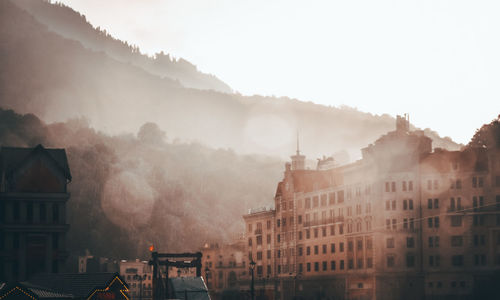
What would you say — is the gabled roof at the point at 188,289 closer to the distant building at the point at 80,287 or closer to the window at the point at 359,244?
the distant building at the point at 80,287

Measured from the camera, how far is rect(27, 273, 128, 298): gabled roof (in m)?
61.7

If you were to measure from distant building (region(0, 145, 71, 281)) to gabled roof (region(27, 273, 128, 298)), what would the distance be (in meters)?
27.3

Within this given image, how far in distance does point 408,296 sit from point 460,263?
9946mm

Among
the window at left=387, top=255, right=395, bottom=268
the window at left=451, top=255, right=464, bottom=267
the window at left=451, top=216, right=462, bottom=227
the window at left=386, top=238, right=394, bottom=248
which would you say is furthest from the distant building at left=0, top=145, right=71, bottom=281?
the window at left=451, top=216, right=462, bottom=227

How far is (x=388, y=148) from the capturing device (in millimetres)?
120250

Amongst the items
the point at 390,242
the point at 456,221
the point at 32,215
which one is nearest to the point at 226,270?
the point at 390,242

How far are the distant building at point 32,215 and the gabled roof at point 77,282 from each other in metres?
27.3

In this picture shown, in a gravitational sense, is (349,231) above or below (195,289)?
above

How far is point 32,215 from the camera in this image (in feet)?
301

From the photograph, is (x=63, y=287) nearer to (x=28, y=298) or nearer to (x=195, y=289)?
(x=28, y=298)

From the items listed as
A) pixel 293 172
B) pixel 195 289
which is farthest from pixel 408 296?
pixel 195 289

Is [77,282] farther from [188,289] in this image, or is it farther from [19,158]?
[19,158]

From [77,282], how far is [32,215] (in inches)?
1254

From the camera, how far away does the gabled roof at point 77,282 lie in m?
61.7
